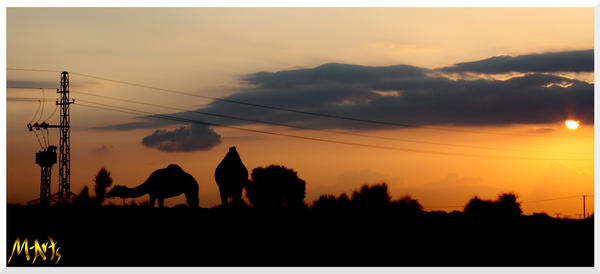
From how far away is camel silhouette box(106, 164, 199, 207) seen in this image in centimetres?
4966

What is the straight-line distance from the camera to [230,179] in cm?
4853

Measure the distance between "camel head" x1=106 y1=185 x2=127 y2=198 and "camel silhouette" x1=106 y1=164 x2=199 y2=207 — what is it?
1744mm

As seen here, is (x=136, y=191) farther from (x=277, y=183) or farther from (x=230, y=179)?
(x=277, y=183)

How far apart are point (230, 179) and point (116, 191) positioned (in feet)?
26.2

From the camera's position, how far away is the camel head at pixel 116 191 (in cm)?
5178

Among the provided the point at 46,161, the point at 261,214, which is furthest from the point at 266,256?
the point at 46,161

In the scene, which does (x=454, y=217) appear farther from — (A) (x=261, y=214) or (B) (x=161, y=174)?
(B) (x=161, y=174)

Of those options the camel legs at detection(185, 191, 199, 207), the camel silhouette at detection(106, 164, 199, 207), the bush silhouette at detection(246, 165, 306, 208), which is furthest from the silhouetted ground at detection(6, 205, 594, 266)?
the bush silhouette at detection(246, 165, 306, 208)

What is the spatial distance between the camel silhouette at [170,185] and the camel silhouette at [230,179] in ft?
7.24

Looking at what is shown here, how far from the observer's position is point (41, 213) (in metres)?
41.5
